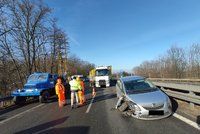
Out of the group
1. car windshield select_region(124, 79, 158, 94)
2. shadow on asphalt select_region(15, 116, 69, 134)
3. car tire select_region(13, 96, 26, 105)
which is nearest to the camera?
shadow on asphalt select_region(15, 116, 69, 134)

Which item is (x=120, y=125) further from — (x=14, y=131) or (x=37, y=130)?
(x=14, y=131)

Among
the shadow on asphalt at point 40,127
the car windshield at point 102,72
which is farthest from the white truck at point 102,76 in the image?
the shadow on asphalt at point 40,127

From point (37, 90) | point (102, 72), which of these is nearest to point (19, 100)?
point (37, 90)

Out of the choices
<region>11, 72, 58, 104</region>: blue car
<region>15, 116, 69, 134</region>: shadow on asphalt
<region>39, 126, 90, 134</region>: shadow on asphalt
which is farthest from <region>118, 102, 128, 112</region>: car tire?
<region>11, 72, 58, 104</region>: blue car

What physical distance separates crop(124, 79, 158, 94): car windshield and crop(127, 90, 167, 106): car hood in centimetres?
64

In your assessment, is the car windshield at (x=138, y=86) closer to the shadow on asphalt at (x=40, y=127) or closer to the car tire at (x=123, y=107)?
the car tire at (x=123, y=107)

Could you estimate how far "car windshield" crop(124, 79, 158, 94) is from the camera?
37.5 ft

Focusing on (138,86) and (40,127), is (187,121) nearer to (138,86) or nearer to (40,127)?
(138,86)

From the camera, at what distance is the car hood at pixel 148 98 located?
Answer: 962cm

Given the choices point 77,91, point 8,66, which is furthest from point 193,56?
point 77,91

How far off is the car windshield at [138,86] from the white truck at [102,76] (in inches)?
922

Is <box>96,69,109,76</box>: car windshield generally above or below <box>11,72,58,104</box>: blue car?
above

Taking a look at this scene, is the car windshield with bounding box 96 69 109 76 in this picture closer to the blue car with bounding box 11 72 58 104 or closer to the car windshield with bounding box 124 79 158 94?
the blue car with bounding box 11 72 58 104

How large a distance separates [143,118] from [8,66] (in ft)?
73.0
